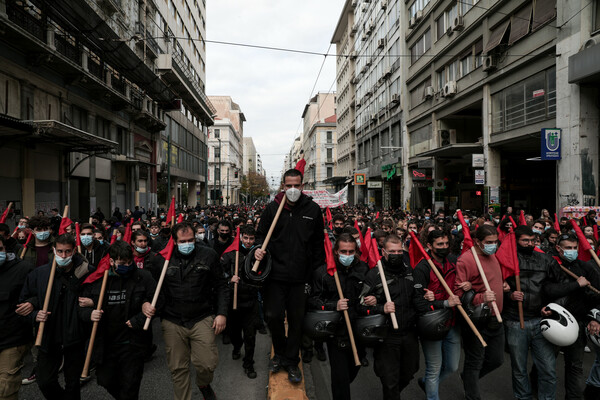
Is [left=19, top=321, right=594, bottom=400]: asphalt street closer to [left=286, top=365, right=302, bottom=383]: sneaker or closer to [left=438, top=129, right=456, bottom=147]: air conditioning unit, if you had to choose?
[left=286, top=365, right=302, bottom=383]: sneaker

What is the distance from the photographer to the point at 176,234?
3785 millimetres

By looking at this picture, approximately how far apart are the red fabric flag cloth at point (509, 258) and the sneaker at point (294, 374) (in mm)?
2461

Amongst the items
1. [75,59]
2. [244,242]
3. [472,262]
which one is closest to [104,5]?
[75,59]

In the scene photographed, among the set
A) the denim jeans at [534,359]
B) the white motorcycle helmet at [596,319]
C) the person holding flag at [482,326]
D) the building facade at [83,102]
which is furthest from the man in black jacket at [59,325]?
the building facade at [83,102]

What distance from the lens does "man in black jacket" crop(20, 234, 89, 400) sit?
3283 mm

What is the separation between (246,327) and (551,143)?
43.6 feet

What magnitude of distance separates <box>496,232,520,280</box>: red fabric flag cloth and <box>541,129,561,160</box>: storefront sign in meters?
11.3

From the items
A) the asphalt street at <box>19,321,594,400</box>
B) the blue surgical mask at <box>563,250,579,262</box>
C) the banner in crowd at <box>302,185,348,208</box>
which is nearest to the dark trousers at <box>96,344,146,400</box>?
the asphalt street at <box>19,321,594,400</box>

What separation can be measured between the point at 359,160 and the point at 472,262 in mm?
40269

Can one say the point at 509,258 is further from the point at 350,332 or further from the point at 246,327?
the point at 246,327

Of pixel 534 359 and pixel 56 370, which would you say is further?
pixel 534 359

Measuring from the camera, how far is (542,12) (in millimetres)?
13789

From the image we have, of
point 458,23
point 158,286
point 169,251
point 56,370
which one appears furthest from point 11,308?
point 458,23

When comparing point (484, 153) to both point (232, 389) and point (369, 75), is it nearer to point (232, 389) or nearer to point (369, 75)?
point (232, 389)
